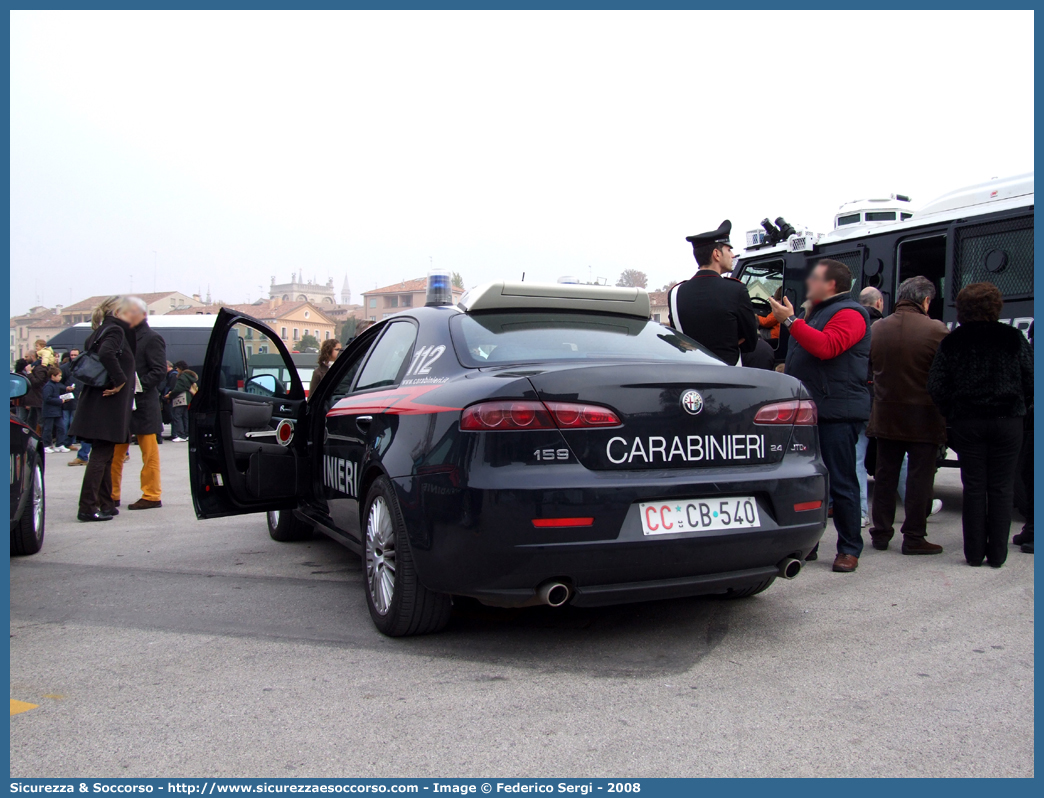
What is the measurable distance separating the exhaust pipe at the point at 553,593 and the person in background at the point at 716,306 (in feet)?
7.85

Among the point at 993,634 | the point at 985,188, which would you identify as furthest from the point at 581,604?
the point at 985,188

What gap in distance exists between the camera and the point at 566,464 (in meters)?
3.19

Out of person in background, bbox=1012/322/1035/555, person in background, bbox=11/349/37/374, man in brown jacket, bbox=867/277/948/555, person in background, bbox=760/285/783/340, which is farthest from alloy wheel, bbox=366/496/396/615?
person in background, bbox=11/349/37/374

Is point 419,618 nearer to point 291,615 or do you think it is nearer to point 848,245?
point 291,615

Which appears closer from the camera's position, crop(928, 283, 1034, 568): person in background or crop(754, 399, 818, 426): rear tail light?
crop(754, 399, 818, 426): rear tail light

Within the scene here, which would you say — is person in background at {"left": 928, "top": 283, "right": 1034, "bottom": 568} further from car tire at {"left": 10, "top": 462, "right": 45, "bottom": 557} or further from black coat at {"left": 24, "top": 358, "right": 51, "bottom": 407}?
black coat at {"left": 24, "top": 358, "right": 51, "bottom": 407}

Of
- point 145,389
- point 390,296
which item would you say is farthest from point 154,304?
point 145,389

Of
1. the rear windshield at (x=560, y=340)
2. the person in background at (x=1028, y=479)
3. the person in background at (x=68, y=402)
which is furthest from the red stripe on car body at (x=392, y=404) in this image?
the person in background at (x=68, y=402)

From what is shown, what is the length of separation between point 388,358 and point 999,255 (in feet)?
16.7

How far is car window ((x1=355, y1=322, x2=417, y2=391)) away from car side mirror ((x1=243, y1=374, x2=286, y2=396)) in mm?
1066

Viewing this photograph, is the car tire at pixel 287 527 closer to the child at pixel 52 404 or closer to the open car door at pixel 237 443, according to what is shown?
the open car door at pixel 237 443

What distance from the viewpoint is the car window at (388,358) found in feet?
13.7

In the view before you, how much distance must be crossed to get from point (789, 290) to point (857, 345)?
368 cm

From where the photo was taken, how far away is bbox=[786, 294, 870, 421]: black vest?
490cm
